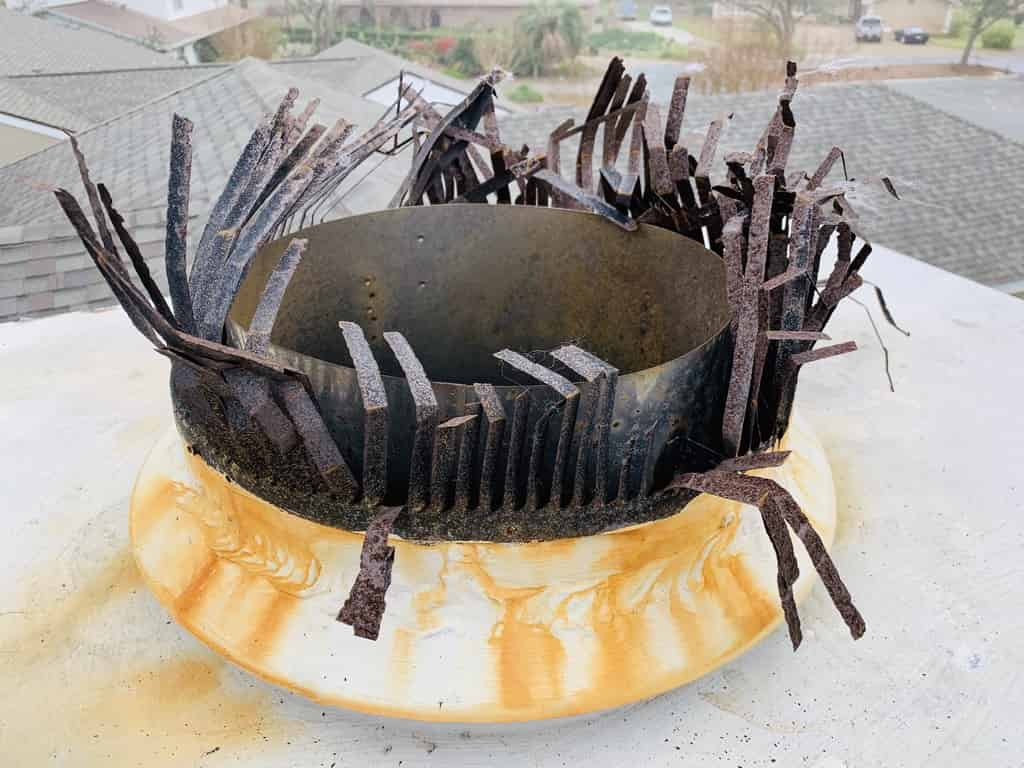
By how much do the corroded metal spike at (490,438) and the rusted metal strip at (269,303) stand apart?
27cm

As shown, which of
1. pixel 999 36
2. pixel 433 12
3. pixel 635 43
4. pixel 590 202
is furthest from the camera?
pixel 433 12

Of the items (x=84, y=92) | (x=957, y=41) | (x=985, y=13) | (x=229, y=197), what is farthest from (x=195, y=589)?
(x=957, y=41)

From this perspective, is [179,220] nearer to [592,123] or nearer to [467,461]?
[467,461]

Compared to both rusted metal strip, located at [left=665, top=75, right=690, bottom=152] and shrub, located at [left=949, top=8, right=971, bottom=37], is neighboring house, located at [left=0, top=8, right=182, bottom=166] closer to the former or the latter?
rusted metal strip, located at [left=665, top=75, right=690, bottom=152]

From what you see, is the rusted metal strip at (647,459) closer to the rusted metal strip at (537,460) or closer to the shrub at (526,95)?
the rusted metal strip at (537,460)

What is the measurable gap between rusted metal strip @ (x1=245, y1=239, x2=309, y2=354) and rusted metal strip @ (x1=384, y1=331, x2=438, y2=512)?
15cm

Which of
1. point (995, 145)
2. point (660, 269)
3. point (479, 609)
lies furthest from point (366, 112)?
point (479, 609)

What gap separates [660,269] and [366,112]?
375 inches

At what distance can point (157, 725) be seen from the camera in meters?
1.22

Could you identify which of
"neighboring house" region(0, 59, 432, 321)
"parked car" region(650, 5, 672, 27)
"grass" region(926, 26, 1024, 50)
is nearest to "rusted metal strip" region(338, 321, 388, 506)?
"neighboring house" region(0, 59, 432, 321)

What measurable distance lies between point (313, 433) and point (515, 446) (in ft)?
0.84

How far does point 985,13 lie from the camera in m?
23.6

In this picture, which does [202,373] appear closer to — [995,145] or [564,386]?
[564,386]

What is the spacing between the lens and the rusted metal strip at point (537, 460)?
1115 mm
